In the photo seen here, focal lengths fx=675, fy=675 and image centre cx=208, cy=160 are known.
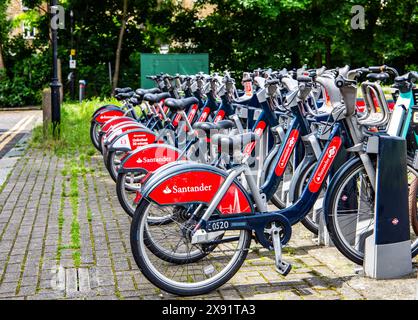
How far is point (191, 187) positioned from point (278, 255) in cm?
75

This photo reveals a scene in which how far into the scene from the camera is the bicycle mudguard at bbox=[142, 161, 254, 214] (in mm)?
4156

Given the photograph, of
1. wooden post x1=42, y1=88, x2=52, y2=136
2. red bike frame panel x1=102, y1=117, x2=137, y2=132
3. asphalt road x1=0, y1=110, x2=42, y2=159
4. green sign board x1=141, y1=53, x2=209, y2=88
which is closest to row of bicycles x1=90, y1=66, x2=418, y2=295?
red bike frame panel x1=102, y1=117, x2=137, y2=132

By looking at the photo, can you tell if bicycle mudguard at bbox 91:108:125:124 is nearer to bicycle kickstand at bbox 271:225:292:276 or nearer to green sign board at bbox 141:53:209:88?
bicycle kickstand at bbox 271:225:292:276

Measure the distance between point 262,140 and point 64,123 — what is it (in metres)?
7.43

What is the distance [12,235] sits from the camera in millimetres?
5871

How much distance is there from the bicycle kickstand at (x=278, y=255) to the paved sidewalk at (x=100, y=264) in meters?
0.12

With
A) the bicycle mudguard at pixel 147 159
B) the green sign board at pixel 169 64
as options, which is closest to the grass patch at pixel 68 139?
the bicycle mudguard at pixel 147 159

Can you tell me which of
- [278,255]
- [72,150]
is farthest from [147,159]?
[72,150]

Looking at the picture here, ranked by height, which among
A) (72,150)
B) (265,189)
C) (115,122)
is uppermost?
(115,122)

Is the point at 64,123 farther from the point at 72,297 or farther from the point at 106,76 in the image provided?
the point at 106,76

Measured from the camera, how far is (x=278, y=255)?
14.4 ft

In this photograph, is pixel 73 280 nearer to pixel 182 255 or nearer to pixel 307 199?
pixel 182 255

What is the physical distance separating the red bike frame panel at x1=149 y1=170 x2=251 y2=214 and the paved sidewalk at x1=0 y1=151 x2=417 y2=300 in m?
0.59

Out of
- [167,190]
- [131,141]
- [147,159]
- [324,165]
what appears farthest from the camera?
[131,141]
